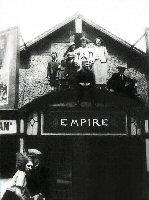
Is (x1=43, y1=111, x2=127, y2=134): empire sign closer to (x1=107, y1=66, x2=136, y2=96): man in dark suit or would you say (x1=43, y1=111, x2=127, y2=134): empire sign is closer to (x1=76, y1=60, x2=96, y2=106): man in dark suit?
(x1=76, y1=60, x2=96, y2=106): man in dark suit

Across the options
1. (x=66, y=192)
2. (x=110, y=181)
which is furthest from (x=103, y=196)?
(x=66, y=192)

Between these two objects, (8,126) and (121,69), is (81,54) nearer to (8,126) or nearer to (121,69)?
(121,69)

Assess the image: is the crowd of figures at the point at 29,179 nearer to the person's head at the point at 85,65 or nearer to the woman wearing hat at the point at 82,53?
the person's head at the point at 85,65

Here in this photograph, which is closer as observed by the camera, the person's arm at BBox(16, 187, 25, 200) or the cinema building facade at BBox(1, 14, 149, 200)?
the person's arm at BBox(16, 187, 25, 200)

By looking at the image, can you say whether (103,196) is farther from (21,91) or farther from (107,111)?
(21,91)

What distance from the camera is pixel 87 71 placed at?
9.53 metres

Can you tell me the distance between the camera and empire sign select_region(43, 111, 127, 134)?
29.6 ft

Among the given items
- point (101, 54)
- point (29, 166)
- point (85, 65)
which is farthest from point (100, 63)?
point (29, 166)

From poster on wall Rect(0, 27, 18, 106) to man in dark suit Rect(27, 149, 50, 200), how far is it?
1.64 m

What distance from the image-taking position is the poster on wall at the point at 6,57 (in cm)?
934

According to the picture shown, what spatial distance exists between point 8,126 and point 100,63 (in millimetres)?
3102

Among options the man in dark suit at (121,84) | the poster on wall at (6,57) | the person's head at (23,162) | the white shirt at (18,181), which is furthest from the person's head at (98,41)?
the white shirt at (18,181)

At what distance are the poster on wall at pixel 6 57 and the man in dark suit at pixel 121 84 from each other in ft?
9.12

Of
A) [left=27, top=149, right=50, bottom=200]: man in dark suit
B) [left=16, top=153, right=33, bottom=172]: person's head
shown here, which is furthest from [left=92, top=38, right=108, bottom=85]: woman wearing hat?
[left=16, top=153, right=33, bottom=172]: person's head
